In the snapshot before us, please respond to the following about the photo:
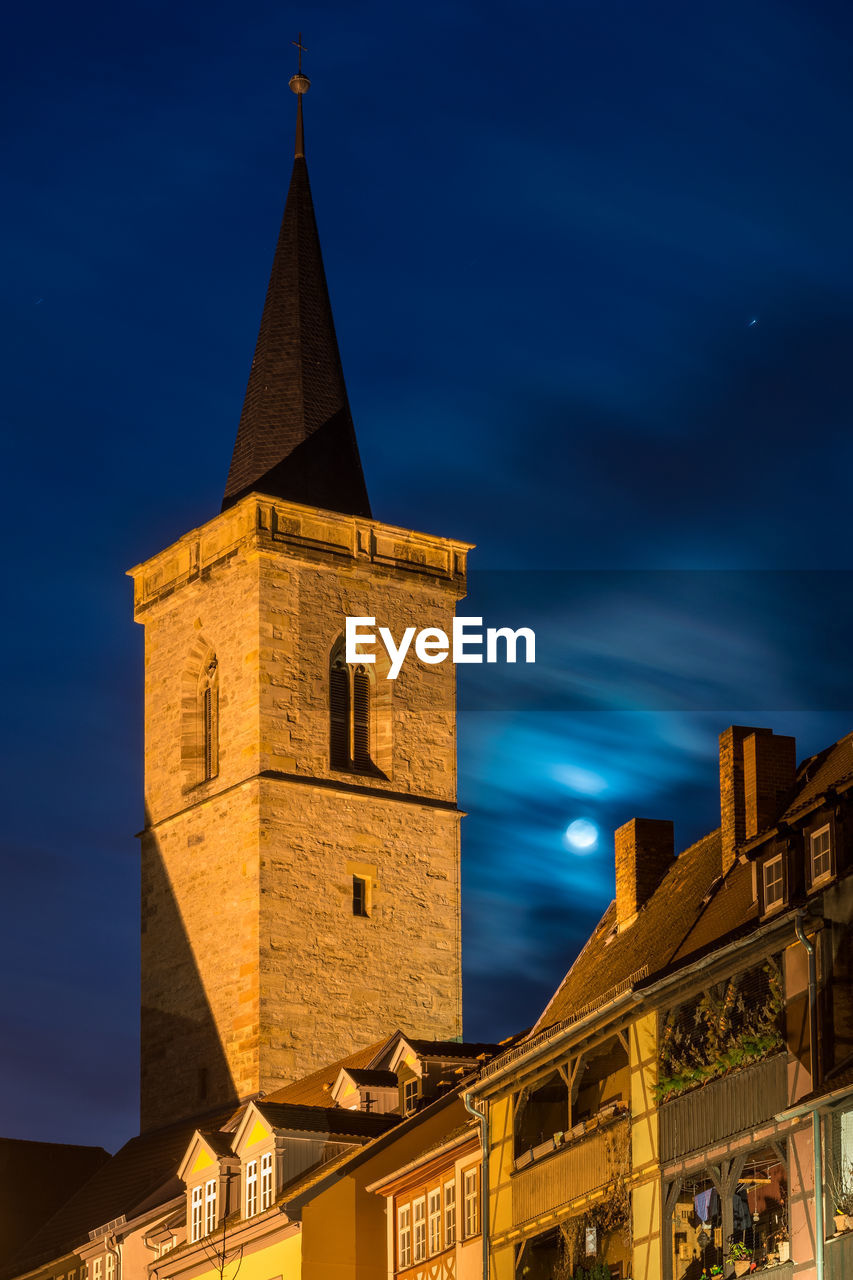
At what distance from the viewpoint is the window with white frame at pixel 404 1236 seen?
46.0 m

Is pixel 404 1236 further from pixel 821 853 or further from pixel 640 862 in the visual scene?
pixel 821 853

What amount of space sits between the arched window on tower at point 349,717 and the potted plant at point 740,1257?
3458cm

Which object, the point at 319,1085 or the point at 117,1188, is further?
the point at 117,1188

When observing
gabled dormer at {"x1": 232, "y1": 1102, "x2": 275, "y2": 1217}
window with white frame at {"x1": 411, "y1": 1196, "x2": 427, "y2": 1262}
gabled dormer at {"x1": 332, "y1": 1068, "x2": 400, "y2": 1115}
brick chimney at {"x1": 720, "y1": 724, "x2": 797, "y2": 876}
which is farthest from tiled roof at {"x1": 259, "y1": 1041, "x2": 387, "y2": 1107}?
brick chimney at {"x1": 720, "y1": 724, "x2": 797, "y2": 876}

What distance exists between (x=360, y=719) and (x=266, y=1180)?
22.1 m

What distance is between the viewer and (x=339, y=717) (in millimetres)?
70562

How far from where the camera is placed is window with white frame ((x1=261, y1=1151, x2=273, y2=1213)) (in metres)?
49.6

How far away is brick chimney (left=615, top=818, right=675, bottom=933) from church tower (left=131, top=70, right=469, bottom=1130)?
20.4m

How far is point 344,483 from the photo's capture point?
241 feet

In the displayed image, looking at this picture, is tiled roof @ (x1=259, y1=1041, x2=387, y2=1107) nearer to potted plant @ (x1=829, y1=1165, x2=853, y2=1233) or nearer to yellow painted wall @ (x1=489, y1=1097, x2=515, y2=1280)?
yellow painted wall @ (x1=489, y1=1097, x2=515, y2=1280)

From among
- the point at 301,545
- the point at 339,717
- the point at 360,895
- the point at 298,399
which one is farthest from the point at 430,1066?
the point at 298,399

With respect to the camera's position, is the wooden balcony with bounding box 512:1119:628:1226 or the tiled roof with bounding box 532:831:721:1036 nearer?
the wooden balcony with bounding box 512:1119:628:1226

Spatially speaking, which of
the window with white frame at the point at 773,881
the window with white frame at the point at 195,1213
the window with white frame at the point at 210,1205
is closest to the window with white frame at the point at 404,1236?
the window with white frame at the point at 210,1205

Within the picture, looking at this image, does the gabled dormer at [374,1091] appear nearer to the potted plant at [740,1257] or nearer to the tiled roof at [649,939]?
the tiled roof at [649,939]
